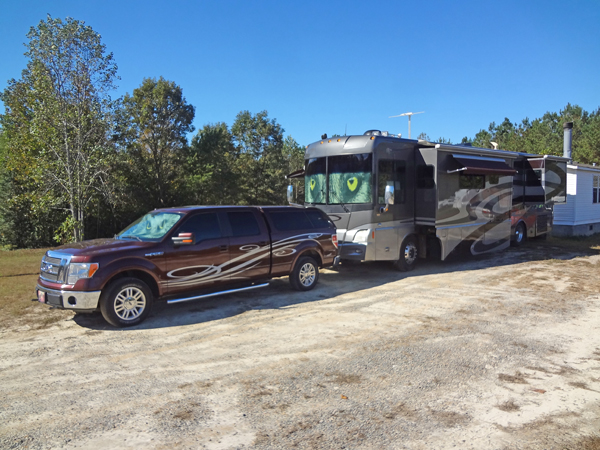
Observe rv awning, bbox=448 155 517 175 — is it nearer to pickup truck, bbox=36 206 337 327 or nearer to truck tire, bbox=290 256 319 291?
pickup truck, bbox=36 206 337 327

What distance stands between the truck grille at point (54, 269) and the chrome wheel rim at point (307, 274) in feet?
14.6

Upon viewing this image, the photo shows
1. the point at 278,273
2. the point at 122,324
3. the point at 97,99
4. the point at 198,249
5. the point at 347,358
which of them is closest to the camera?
the point at 347,358

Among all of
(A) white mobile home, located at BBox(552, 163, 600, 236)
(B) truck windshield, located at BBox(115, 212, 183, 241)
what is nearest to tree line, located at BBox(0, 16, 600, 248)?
(B) truck windshield, located at BBox(115, 212, 183, 241)

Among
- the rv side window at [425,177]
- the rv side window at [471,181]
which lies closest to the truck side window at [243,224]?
the rv side window at [425,177]

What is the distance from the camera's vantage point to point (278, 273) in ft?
29.7

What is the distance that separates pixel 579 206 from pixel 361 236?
1524 cm

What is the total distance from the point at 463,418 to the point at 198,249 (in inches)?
197

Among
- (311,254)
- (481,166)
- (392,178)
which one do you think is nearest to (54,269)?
(311,254)

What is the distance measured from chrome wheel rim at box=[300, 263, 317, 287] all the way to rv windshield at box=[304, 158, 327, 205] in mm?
2443

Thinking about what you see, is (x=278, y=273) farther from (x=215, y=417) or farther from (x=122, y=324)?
(x=215, y=417)

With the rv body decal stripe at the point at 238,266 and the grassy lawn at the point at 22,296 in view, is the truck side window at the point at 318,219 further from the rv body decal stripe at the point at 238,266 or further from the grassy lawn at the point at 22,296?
the grassy lawn at the point at 22,296

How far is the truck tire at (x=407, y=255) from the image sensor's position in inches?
465

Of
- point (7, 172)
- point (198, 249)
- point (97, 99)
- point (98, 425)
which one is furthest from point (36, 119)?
point (7, 172)

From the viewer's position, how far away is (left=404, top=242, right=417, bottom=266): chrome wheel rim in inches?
471
